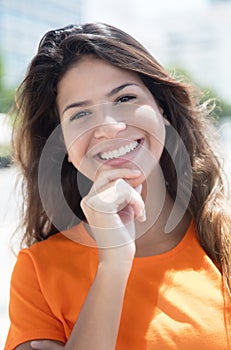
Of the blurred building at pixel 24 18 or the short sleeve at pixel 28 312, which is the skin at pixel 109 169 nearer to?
the short sleeve at pixel 28 312

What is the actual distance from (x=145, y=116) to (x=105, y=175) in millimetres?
130

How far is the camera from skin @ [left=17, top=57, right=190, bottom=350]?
0.92 m

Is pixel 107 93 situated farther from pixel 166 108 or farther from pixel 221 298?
pixel 221 298

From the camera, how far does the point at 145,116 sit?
1.00 meters

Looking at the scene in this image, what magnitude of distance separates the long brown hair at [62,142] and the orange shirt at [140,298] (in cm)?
6

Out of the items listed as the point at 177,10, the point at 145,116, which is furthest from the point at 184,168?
the point at 177,10

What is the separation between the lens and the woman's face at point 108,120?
0.98 metres

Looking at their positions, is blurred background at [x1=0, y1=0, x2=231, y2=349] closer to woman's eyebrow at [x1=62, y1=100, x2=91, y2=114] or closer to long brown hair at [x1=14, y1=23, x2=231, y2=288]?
long brown hair at [x1=14, y1=23, x2=231, y2=288]

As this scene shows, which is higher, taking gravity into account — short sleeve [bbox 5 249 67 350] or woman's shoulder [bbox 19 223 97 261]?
woman's shoulder [bbox 19 223 97 261]

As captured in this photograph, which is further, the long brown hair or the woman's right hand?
the long brown hair

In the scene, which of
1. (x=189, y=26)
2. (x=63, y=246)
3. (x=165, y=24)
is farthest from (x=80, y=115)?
(x=165, y=24)

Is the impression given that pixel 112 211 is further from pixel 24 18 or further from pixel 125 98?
pixel 24 18

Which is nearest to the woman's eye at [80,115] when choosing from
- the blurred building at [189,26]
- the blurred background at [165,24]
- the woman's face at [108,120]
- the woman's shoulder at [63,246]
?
the woman's face at [108,120]

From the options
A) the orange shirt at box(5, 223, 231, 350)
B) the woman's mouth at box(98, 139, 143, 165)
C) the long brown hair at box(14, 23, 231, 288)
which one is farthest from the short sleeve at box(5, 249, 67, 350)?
the woman's mouth at box(98, 139, 143, 165)
